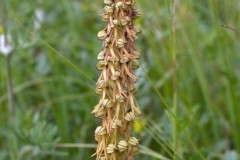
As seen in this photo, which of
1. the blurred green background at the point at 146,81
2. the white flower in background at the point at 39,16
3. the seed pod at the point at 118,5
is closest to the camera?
the seed pod at the point at 118,5

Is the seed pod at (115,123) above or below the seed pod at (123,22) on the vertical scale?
below

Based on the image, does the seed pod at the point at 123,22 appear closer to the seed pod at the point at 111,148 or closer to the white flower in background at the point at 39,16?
the seed pod at the point at 111,148

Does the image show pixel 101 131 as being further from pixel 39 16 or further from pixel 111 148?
pixel 39 16

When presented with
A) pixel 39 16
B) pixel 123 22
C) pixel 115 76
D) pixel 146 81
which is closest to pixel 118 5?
pixel 123 22

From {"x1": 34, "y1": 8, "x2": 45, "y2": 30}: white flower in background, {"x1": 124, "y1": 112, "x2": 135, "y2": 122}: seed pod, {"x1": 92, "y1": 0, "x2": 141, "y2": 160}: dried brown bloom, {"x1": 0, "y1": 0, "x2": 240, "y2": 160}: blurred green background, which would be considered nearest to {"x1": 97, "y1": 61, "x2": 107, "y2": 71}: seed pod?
{"x1": 92, "y1": 0, "x2": 141, "y2": 160}: dried brown bloom

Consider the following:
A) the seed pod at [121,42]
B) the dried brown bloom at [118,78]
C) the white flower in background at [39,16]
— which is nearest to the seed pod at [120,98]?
the dried brown bloom at [118,78]

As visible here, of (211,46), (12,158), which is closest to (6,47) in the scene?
(12,158)

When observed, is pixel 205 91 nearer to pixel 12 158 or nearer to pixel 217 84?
pixel 217 84
